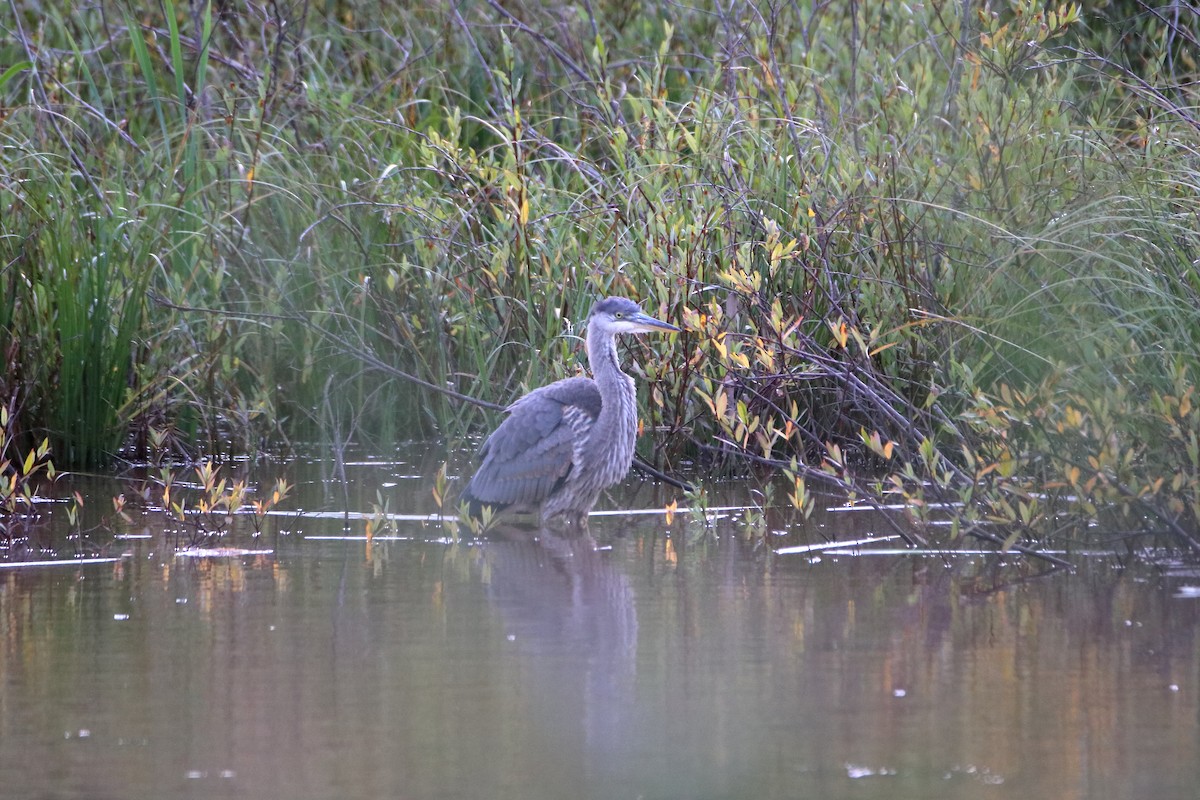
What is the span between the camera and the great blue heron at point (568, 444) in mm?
7168

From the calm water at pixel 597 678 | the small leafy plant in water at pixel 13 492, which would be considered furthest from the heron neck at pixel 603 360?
the small leafy plant in water at pixel 13 492

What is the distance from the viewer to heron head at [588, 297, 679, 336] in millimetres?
7223

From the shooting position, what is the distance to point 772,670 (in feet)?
14.8

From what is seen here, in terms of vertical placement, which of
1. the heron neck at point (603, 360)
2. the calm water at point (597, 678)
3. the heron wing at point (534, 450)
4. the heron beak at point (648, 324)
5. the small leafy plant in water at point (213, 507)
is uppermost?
the heron beak at point (648, 324)

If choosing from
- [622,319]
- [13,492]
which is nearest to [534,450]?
[622,319]

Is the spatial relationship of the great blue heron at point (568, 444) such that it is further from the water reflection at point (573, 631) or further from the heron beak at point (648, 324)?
the water reflection at point (573, 631)

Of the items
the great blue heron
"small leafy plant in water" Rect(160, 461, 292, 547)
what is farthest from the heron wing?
"small leafy plant in water" Rect(160, 461, 292, 547)

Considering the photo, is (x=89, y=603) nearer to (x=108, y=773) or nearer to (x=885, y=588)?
(x=108, y=773)

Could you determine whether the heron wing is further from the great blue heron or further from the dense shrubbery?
the dense shrubbery

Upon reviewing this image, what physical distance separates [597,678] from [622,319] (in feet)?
9.85

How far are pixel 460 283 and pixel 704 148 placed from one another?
1.35 metres

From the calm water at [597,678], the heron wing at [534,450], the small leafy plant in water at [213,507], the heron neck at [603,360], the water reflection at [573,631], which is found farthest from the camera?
the heron neck at [603,360]

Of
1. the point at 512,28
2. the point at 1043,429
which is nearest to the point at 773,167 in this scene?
the point at 1043,429

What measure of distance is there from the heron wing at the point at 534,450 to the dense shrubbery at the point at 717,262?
51 centimetres
